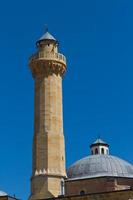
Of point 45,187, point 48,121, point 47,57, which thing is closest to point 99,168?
point 48,121

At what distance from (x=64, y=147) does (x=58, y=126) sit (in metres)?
1.37

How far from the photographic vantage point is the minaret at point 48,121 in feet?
96.0

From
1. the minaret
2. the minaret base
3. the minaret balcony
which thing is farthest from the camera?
the minaret balcony

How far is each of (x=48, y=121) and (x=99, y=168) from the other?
5781 millimetres

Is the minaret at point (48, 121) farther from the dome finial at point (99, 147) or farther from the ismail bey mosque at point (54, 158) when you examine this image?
the dome finial at point (99, 147)

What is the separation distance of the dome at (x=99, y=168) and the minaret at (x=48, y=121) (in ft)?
13.3

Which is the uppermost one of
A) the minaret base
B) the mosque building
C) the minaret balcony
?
the minaret balcony

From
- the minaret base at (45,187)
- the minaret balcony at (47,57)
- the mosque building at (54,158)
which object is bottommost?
the minaret base at (45,187)

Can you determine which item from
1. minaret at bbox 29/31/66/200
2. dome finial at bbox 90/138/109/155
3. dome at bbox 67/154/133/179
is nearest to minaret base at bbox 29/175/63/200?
minaret at bbox 29/31/66/200

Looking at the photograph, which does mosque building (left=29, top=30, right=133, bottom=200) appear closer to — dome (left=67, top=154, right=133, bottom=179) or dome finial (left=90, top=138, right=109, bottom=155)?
dome (left=67, top=154, right=133, bottom=179)

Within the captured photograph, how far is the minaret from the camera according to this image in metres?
29.3

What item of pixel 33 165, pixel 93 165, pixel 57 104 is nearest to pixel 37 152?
pixel 33 165

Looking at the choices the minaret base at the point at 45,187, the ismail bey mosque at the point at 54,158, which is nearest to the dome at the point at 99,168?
the ismail bey mosque at the point at 54,158

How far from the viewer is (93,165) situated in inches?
1366
